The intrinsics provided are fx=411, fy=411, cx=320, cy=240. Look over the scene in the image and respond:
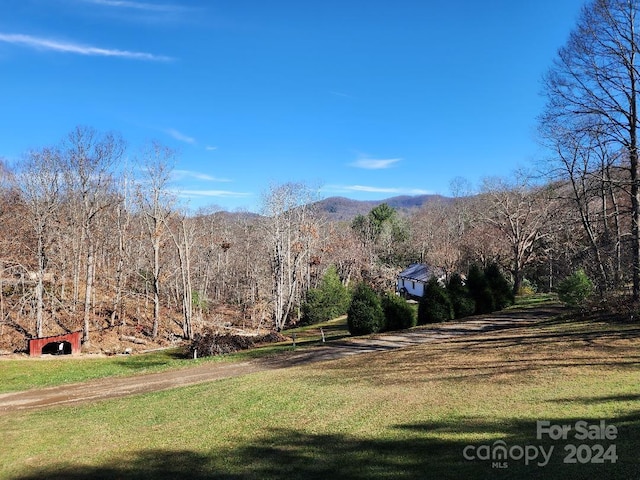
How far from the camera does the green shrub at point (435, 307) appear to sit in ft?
69.3

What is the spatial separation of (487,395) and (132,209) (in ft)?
107

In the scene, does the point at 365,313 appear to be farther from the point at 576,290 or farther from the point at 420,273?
the point at 420,273

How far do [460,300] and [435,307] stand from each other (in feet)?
6.98

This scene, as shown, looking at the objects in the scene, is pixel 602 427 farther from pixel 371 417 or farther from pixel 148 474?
Answer: pixel 148 474

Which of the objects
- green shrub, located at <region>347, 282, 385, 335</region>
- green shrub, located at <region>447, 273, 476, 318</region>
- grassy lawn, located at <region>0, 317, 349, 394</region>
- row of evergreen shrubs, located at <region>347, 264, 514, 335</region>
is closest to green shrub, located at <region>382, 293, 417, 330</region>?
row of evergreen shrubs, located at <region>347, 264, 514, 335</region>

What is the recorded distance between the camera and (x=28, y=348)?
23.6 m

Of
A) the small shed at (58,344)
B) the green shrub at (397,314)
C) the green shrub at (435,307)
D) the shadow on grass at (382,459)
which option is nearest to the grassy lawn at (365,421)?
the shadow on grass at (382,459)

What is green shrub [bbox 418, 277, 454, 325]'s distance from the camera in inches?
832

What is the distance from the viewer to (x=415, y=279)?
48438 millimetres

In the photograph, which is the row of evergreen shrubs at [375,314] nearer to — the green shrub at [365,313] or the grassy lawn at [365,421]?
the green shrub at [365,313]

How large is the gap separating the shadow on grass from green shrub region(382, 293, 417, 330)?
1288 cm

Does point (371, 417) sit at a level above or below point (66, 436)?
above

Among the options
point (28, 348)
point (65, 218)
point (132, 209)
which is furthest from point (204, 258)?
point (28, 348)

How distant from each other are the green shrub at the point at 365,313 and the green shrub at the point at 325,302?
15.1 meters
